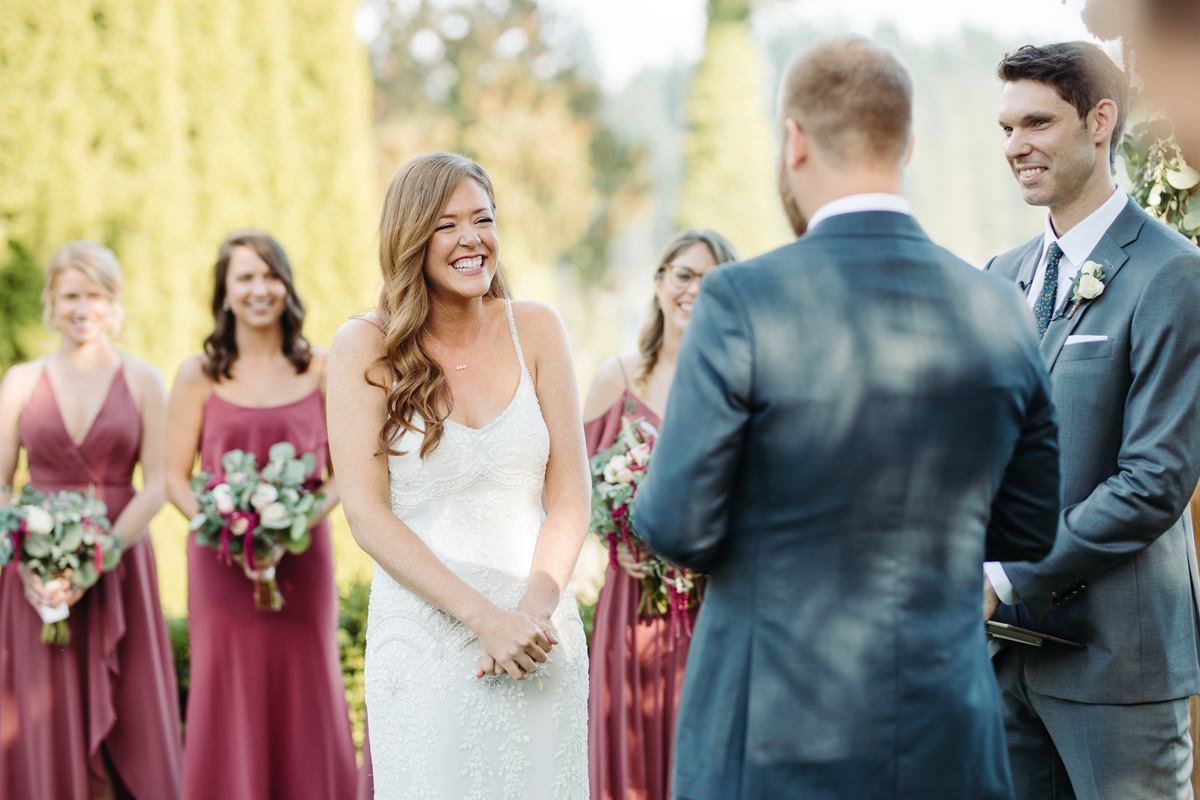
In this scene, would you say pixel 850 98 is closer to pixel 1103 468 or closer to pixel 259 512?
pixel 1103 468

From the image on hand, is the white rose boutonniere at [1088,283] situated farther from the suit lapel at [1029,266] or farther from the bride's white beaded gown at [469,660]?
the bride's white beaded gown at [469,660]

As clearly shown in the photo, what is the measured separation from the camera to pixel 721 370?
2.50m

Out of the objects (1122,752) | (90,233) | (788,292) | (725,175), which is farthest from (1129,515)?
(725,175)

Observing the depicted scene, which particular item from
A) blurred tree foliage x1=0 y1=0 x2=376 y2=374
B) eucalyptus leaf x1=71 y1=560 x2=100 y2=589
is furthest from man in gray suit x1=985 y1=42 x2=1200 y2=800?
blurred tree foliage x1=0 y1=0 x2=376 y2=374

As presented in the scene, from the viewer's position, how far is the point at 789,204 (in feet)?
8.87

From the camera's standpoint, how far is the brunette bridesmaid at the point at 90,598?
6.13 meters

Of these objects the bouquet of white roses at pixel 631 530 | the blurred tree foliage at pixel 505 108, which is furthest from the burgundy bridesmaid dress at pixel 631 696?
the blurred tree foliage at pixel 505 108

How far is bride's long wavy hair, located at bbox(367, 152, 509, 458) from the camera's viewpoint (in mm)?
3744

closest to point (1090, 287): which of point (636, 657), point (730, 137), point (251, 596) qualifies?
point (636, 657)

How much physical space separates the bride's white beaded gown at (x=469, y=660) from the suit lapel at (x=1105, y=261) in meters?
1.51

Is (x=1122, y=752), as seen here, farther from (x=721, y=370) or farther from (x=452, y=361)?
(x=452, y=361)

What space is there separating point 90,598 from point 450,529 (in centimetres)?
322

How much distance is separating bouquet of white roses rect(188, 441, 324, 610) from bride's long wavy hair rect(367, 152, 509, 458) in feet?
7.08

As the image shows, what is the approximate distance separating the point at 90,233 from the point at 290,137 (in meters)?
1.92
